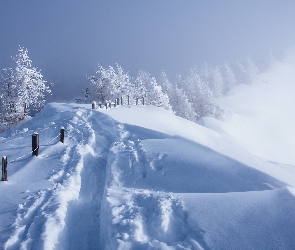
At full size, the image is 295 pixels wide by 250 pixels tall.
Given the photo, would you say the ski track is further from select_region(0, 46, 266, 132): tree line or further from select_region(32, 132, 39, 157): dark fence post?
select_region(0, 46, 266, 132): tree line

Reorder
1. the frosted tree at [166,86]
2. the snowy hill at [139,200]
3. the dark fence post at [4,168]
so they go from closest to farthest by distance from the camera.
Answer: the snowy hill at [139,200], the dark fence post at [4,168], the frosted tree at [166,86]

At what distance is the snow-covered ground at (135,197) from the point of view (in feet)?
18.4

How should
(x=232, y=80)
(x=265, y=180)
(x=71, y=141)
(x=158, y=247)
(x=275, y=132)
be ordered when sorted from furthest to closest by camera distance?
(x=232, y=80) < (x=275, y=132) < (x=71, y=141) < (x=265, y=180) < (x=158, y=247)

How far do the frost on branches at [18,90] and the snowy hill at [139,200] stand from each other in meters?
22.3

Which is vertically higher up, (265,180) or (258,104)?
(258,104)

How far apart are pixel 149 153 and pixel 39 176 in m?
4.64

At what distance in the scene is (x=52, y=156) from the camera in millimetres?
11016

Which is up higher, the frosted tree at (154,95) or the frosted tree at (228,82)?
the frosted tree at (228,82)

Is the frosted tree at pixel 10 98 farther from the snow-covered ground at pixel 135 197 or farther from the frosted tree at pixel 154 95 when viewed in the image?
the frosted tree at pixel 154 95

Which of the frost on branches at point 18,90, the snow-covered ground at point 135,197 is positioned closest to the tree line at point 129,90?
the frost on branches at point 18,90

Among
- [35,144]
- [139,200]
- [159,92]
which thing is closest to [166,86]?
[159,92]

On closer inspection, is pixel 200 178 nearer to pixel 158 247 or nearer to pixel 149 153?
pixel 149 153

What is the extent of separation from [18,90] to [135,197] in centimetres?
3058

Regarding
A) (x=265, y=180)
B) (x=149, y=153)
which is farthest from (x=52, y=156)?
(x=265, y=180)
